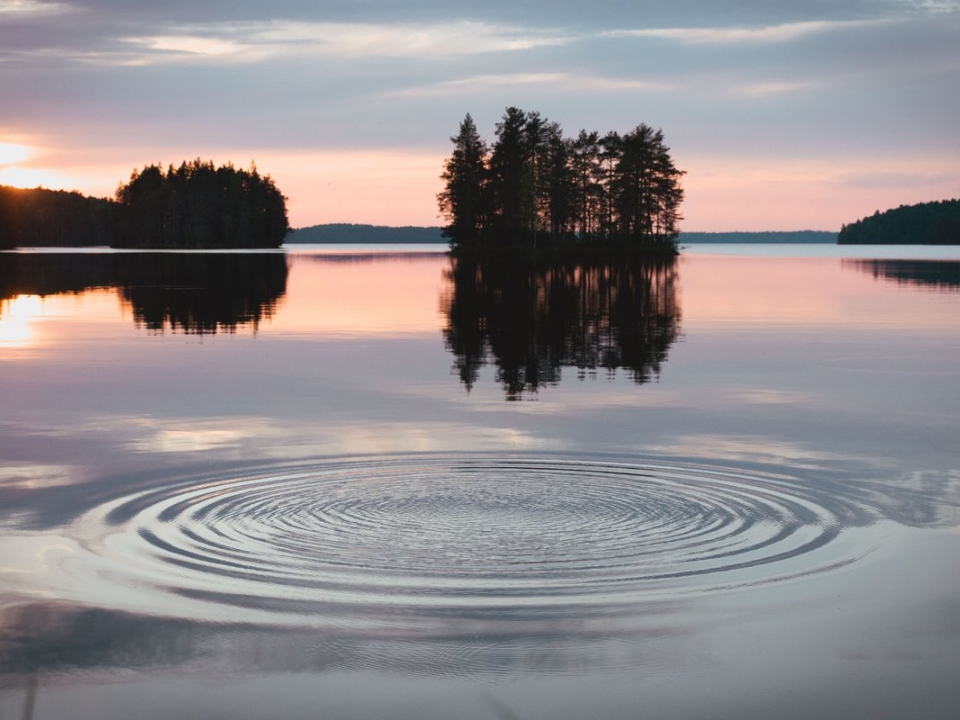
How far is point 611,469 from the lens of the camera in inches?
615

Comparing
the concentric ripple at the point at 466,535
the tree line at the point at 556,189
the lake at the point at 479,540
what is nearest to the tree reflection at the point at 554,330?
the lake at the point at 479,540

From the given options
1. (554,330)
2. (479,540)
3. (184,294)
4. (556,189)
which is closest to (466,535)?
(479,540)

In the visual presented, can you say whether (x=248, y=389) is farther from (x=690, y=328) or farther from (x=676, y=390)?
(x=690, y=328)

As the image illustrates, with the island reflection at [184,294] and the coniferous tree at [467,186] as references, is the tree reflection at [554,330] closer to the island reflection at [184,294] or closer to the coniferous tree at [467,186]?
the island reflection at [184,294]

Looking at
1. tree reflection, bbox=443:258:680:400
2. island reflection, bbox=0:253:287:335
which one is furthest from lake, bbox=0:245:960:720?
island reflection, bbox=0:253:287:335

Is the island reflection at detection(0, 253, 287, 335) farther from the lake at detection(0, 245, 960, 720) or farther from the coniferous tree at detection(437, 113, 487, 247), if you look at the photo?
the coniferous tree at detection(437, 113, 487, 247)

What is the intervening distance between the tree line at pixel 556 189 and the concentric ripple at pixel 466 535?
13721 cm

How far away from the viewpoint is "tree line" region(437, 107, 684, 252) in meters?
158

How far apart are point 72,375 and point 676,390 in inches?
524

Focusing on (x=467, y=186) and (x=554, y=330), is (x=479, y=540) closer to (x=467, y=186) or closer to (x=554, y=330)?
(x=554, y=330)

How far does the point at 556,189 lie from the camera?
160750 mm

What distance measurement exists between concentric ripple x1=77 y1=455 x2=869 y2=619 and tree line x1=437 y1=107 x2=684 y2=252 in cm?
13721

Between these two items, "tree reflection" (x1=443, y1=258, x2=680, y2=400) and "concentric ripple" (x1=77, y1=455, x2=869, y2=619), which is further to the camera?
"tree reflection" (x1=443, y1=258, x2=680, y2=400)

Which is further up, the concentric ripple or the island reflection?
the island reflection
